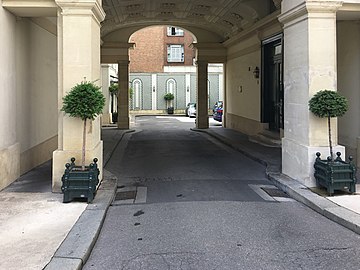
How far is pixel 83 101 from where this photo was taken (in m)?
6.83

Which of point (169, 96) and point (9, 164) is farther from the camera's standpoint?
point (169, 96)

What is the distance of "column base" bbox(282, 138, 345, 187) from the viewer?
7.57 m

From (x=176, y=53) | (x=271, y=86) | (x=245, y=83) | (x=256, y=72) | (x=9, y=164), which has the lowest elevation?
(x=9, y=164)

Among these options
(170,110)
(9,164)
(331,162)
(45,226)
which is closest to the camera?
(45,226)

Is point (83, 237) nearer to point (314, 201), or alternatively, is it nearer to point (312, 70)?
point (314, 201)

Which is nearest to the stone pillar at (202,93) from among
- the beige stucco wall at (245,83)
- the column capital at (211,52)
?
the column capital at (211,52)

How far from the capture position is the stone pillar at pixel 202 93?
2170 centimetres

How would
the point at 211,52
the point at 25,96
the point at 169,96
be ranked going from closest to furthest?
the point at 25,96 → the point at 211,52 → the point at 169,96

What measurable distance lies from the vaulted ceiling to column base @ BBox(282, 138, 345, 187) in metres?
6.26

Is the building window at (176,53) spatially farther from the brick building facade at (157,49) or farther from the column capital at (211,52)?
the column capital at (211,52)

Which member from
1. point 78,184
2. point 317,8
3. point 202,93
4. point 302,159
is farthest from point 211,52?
point 78,184

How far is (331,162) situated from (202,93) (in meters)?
15.2

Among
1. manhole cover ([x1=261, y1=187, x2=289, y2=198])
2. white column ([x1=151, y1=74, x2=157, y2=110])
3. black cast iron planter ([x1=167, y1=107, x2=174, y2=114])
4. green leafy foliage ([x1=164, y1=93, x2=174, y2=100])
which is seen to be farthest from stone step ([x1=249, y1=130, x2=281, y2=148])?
white column ([x1=151, y1=74, x2=157, y2=110])

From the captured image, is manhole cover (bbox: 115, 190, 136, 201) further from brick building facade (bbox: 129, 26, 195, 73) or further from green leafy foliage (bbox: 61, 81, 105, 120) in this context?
brick building facade (bbox: 129, 26, 195, 73)
